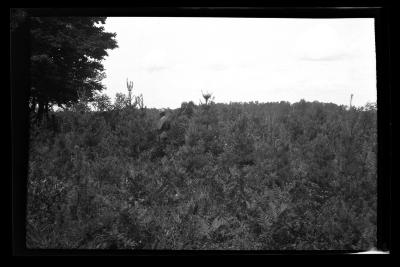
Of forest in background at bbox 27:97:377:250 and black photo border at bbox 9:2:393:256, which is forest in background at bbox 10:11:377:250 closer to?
→ forest in background at bbox 27:97:377:250

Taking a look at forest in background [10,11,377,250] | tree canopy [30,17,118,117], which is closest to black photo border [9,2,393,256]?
forest in background [10,11,377,250]

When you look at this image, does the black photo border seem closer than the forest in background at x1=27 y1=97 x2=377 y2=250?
Yes

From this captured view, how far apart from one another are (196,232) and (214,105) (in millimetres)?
2039

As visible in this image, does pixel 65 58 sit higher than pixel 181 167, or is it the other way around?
pixel 65 58

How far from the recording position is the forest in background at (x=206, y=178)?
5629 millimetres

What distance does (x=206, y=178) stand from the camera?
21.1ft

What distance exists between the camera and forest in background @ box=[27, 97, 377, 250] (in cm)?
563

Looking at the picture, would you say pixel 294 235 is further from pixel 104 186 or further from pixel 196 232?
pixel 104 186
